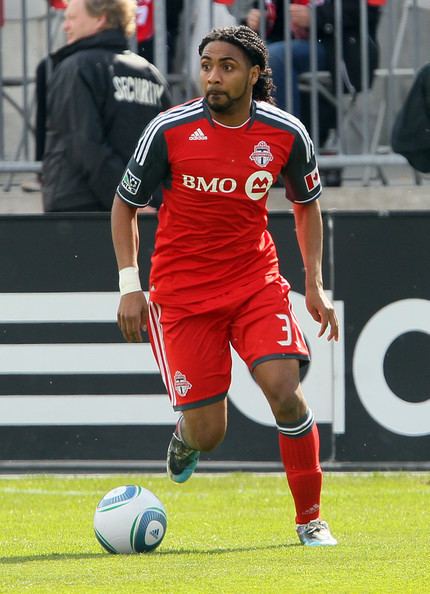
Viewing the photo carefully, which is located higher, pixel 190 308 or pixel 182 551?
pixel 190 308

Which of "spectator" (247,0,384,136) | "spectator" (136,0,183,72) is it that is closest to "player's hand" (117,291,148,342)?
"spectator" (247,0,384,136)

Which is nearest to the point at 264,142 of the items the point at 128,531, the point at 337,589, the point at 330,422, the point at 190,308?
the point at 190,308

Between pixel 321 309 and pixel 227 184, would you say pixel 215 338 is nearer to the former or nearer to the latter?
pixel 321 309

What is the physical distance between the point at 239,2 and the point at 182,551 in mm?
4494

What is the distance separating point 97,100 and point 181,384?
2.41 meters

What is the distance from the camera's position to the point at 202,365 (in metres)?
6.18

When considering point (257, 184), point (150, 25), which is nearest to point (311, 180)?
point (257, 184)

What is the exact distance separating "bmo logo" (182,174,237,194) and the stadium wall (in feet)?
7.58

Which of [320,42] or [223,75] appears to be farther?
[320,42]

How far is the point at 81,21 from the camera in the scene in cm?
819

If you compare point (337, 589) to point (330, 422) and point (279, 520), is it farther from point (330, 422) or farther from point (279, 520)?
point (330, 422)

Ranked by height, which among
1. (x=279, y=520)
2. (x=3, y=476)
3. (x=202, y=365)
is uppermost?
(x=202, y=365)

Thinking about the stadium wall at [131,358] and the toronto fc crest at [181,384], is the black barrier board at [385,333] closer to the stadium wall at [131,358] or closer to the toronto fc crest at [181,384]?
the stadium wall at [131,358]

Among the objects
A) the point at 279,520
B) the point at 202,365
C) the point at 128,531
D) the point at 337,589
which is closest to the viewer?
the point at 337,589
